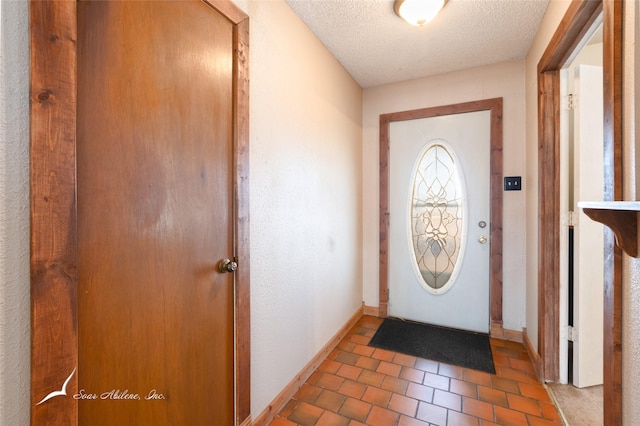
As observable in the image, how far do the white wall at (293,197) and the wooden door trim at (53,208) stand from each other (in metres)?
0.79

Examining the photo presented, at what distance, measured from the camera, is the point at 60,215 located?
710mm

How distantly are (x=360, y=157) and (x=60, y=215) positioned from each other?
8.57ft

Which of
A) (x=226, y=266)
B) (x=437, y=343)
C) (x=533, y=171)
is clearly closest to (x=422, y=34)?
(x=533, y=171)

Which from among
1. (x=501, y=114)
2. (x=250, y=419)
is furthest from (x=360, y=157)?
(x=250, y=419)

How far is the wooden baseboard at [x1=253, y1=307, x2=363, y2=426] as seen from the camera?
156 cm

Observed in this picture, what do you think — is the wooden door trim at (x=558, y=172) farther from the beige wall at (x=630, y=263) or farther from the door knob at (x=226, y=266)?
the door knob at (x=226, y=266)

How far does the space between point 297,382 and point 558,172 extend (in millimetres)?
2171

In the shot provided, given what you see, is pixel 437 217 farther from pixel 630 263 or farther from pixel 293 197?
pixel 630 263

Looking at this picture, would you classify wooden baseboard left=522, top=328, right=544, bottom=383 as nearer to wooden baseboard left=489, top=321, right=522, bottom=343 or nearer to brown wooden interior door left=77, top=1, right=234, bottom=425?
wooden baseboard left=489, top=321, right=522, bottom=343

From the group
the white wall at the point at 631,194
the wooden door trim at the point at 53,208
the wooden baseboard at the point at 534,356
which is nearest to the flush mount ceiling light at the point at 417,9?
the white wall at the point at 631,194

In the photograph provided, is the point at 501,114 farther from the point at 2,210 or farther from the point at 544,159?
the point at 2,210

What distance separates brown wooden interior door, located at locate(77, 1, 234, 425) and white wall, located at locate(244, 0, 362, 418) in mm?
223

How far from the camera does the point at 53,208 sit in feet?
2.29

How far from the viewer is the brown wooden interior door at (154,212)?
32.9 inches
